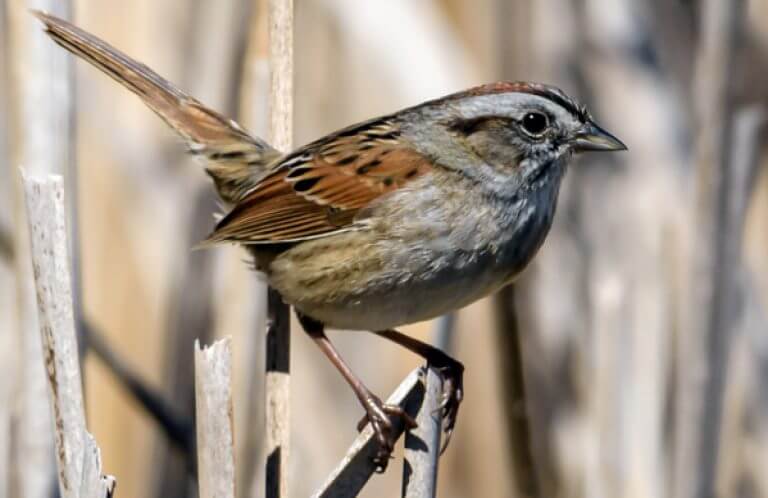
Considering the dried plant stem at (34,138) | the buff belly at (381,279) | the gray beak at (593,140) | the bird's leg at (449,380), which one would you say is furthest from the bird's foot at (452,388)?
the dried plant stem at (34,138)

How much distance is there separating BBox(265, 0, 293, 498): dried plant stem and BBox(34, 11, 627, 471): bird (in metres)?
0.16

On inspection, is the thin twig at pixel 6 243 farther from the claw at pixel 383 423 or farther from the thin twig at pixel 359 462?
the thin twig at pixel 359 462

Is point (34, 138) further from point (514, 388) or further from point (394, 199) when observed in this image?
point (514, 388)

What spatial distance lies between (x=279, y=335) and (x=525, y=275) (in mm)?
955

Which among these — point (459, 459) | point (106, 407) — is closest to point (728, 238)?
point (459, 459)

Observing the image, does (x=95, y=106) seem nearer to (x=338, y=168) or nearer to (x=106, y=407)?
(x=106, y=407)

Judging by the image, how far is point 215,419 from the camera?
1.46 m

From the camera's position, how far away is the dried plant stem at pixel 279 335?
1.77 metres

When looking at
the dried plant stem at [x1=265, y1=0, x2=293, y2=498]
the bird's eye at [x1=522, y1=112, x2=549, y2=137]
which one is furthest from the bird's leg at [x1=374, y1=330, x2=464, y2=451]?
the bird's eye at [x1=522, y1=112, x2=549, y2=137]

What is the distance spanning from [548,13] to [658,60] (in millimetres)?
283

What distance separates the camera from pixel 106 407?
2.87 meters

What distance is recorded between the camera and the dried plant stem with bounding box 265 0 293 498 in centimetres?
177

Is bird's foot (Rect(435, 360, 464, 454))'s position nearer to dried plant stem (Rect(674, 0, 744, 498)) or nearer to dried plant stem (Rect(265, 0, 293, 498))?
dried plant stem (Rect(265, 0, 293, 498))

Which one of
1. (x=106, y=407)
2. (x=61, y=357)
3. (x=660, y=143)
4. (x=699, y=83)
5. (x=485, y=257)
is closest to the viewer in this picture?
(x=61, y=357)
